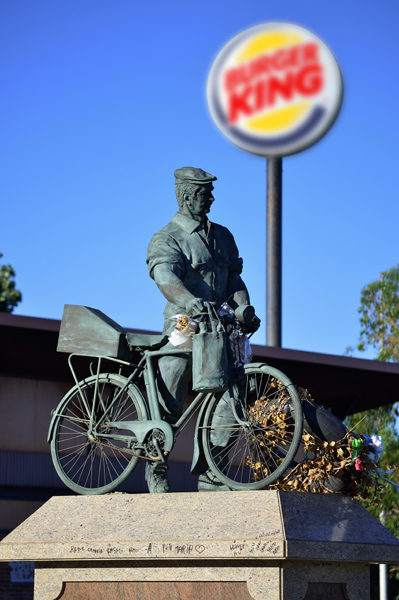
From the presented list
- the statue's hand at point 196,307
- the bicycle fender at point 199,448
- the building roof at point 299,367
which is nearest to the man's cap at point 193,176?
the statue's hand at point 196,307

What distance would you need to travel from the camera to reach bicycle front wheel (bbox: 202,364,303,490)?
812cm

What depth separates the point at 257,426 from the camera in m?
8.32

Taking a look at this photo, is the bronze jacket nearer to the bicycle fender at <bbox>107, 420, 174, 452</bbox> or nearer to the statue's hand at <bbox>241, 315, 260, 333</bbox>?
the statue's hand at <bbox>241, 315, 260, 333</bbox>

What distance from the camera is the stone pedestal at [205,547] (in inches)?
289

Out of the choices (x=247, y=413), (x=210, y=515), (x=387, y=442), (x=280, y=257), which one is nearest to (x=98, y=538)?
(x=210, y=515)

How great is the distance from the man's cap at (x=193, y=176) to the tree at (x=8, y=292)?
32055 mm

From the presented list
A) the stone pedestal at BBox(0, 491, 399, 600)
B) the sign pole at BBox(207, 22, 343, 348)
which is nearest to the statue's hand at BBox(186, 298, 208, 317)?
the stone pedestal at BBox(0, 491, 399, 600)

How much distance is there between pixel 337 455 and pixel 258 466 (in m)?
0.62

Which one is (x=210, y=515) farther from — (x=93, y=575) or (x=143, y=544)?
(x=93, y=575)

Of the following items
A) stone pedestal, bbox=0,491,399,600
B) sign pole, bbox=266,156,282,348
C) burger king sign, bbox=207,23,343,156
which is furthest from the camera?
sign pole, bbox=266,156,282,348

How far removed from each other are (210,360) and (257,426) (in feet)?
2.10

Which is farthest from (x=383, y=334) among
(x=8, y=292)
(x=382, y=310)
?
(x=8, y=292)

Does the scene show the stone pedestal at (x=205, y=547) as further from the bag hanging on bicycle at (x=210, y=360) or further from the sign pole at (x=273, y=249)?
the sign pole at (x=273, y=249)

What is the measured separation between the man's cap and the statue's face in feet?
0.17
